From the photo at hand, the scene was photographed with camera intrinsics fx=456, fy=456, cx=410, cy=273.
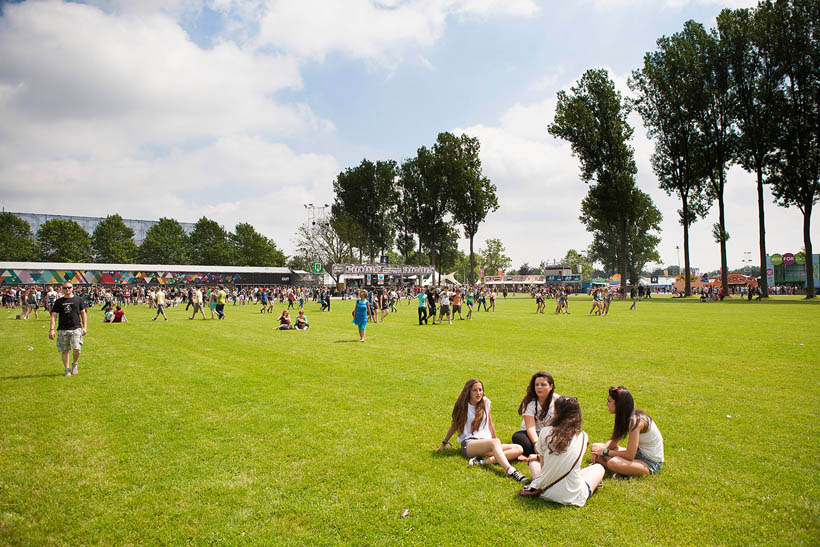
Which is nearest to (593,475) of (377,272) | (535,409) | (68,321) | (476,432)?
(535,409)

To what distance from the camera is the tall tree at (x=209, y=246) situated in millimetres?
93750

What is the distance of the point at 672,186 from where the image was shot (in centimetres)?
4669

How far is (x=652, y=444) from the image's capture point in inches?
184

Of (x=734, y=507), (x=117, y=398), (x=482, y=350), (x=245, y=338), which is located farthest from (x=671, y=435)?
(x=245, y=338)

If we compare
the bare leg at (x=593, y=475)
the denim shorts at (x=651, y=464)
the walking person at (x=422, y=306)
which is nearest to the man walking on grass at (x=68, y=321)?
the bare leg at (x=593, y=475)

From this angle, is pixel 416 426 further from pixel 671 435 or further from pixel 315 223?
pixel 315 223

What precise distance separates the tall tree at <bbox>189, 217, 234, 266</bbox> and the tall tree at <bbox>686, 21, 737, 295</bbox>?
8391cm

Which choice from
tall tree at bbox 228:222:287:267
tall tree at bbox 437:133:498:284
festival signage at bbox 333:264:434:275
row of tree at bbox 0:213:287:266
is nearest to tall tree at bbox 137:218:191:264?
row of tree at bbox 0:213:287:266

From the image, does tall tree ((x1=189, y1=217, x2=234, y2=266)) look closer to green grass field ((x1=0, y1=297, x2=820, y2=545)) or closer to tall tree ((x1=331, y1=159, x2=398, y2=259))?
tall tree ((x1=331, y1=159, x2=398, y2=259))

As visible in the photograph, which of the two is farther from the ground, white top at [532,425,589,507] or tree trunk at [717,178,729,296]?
tree trunk at [717,178,729,296]

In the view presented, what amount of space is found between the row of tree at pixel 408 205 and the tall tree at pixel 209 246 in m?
35.1

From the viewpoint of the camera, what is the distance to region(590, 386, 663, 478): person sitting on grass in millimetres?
4609

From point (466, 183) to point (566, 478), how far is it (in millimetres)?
59045

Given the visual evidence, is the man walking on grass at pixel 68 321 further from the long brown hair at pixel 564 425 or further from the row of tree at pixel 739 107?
the row of tree at pixel 739 107
